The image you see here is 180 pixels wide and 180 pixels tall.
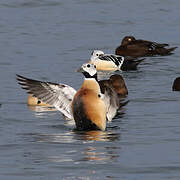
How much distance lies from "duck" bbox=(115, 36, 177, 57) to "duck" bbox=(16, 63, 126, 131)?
10.2 metres

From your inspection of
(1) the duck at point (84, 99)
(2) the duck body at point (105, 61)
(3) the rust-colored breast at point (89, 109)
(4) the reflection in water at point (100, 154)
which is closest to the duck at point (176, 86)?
(1) the duck at point (84, 99)

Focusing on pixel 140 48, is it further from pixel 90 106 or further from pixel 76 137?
pixel 76 137

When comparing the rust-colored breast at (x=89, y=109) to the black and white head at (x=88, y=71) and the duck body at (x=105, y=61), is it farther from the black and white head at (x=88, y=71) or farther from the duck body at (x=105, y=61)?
the duck body at (x=105, y=61)

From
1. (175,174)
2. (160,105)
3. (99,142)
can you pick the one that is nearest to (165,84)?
(160,105)

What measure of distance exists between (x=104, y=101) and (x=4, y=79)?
5.57 m

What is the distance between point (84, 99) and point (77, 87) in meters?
4.91

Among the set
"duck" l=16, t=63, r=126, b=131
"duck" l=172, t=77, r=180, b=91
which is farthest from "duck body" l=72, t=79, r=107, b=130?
"duck" l=172, t=77, r=180, b=91

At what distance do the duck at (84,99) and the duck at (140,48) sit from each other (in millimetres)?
10247

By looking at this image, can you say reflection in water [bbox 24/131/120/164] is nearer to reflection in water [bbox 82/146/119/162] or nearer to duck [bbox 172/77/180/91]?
reflection in water [bbox 82/146/119/162]

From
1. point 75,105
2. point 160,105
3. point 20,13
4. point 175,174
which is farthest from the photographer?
point 20,13

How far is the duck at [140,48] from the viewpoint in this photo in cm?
2406

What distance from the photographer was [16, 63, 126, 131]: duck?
44.3ft

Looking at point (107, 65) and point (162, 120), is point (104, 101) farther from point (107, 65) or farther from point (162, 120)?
point (107, 65)

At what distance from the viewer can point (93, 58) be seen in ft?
73.8
